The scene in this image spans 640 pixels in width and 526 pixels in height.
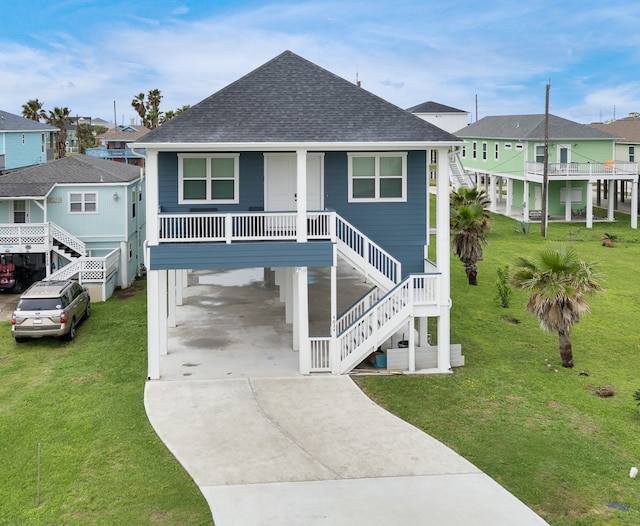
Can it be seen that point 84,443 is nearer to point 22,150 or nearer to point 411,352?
point 411,352

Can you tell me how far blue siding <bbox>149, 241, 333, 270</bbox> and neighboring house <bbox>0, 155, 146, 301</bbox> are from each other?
459 inches

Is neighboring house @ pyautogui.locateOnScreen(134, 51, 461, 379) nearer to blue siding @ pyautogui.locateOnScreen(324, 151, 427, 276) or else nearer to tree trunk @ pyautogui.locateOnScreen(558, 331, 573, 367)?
blue siding @ pyautogui.locateOnScreen(324, 151, 427, 276)

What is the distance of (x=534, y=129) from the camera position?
→ 163 ft

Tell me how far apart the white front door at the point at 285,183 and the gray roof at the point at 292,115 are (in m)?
1.48

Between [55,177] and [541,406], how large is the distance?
75.3 feet

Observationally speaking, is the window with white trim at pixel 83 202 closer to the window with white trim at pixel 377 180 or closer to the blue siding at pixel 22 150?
the blue siding at pixel 22 150

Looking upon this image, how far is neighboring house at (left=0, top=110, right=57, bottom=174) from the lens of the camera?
1599 inches

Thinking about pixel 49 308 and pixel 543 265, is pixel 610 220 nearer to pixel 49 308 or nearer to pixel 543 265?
pixel 543 265

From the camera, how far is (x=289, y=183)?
19094 millimetres

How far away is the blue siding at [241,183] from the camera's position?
18.6m

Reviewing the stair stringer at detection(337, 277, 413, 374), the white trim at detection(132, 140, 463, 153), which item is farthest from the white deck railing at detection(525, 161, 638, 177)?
the stair stringer at detection(337, 277, 413, 374)

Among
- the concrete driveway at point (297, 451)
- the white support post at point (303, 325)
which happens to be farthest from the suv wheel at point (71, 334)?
the white support post at point (303, 325)

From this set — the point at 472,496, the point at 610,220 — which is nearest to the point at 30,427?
the point at 472,496

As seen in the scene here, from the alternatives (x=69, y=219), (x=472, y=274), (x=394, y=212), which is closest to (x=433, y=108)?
(x=472, y=274)
